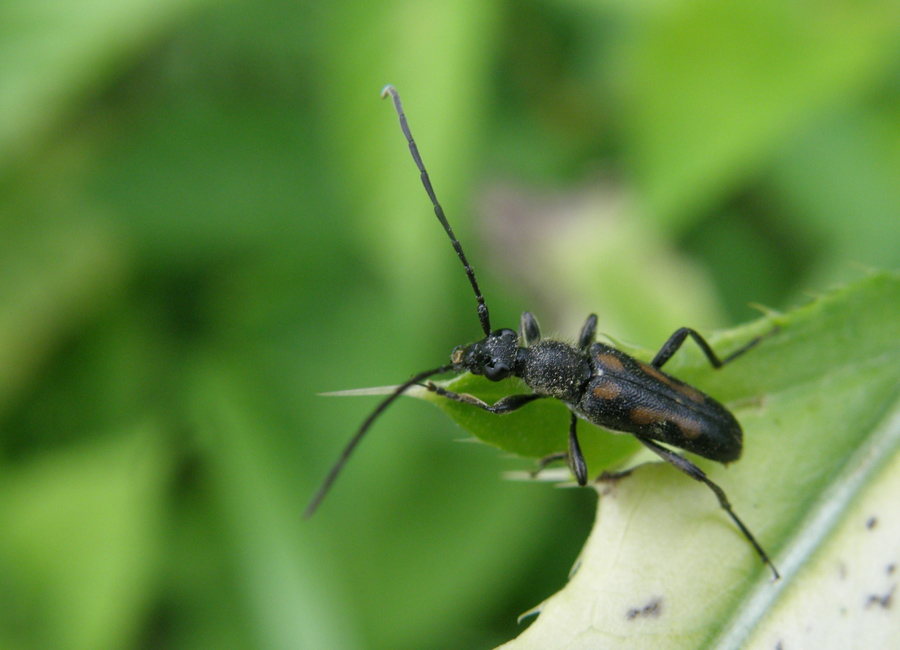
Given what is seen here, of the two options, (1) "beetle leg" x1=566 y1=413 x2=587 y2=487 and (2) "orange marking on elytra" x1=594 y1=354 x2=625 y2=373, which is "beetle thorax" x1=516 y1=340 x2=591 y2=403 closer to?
(2) "orange marking on elytra" x1=594 y1=354 x2=625 y2=373

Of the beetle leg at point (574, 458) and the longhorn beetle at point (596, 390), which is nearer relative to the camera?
the beetle leg at point (574, 458)

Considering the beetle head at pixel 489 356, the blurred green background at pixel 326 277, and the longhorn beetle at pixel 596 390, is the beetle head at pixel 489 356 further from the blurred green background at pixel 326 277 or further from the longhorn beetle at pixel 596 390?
the blurred green background at pixel 326 277

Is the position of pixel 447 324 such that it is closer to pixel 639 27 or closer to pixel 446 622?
pixel 446 622

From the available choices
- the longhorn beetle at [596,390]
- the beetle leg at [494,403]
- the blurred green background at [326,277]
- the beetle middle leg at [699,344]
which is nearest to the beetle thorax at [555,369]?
the longhorn beetle at [596,390]

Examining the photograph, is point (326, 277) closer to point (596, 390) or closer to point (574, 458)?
point (596, 390)

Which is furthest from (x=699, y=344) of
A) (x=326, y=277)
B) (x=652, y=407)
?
(x=326, y=277)

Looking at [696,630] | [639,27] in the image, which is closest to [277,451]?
[696,630]
